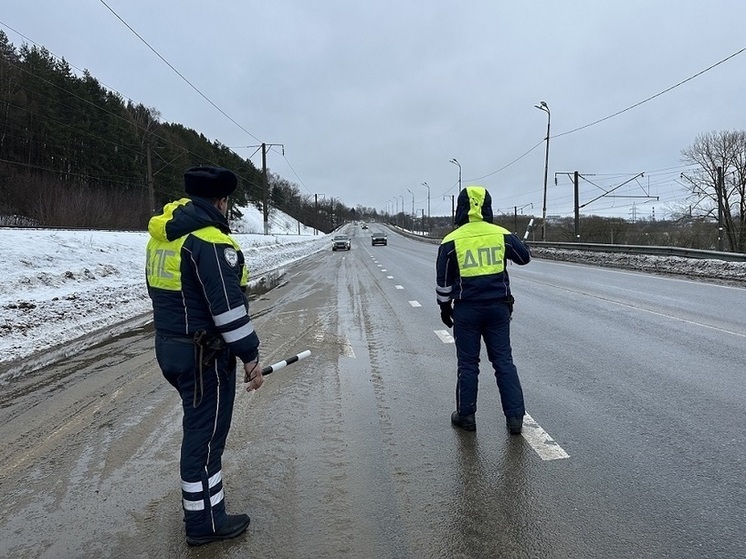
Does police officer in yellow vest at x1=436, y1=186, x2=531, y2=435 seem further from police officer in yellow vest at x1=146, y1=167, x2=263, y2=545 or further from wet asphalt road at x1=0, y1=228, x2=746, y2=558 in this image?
police officer in yellow vest at x1=146, y1=167, x2=263, y2=545

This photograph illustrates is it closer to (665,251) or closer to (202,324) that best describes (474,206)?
(202,324)

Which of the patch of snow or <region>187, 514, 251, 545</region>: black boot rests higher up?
the patch of snow

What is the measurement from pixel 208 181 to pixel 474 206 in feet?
7.50

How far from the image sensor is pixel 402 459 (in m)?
3.70

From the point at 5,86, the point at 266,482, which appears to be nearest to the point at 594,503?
the point at 266,482

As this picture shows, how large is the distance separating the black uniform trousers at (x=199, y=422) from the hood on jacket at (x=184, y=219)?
59 cm

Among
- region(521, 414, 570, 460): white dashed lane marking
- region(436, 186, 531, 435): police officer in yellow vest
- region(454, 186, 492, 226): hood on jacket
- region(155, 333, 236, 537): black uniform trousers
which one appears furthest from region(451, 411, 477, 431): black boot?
region(155, 333, 236, 537): black uniform trousers

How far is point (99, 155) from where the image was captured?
158 feet

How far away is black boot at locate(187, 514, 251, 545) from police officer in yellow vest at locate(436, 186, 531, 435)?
2.02m

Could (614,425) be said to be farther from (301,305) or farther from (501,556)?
(301,305)

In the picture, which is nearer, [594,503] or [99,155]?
[594,503]

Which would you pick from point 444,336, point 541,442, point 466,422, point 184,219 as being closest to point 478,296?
point 466,422

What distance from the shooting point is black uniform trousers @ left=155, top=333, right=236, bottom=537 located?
2.79m

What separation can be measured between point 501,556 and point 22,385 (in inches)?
228
